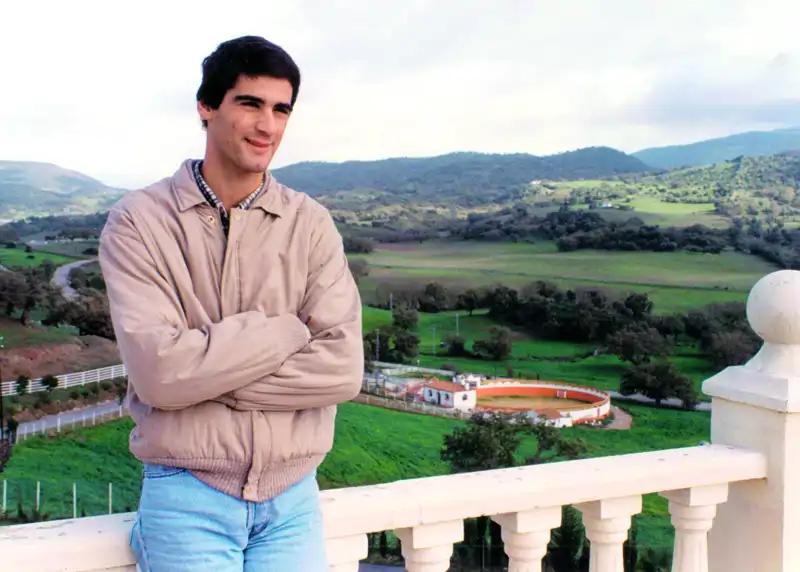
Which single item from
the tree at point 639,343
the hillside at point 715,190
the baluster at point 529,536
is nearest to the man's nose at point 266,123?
the baluster at point 529,536

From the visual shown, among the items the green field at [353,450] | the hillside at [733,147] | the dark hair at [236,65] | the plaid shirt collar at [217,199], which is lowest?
the green field at [353,450]

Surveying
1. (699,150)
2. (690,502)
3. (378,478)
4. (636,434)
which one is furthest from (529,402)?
(690,502)

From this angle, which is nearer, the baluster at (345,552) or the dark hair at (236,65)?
the dark hair at (236,65)

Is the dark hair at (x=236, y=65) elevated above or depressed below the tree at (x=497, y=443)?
above

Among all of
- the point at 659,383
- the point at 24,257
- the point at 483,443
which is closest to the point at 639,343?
the point at 659,383

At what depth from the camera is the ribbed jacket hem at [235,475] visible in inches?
38.1

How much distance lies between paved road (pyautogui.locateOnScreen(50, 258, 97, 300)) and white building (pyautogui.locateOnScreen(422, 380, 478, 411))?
148 inches

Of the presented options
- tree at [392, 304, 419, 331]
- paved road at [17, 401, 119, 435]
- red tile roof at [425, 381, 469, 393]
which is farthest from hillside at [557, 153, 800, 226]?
paved road at [17, 401, 119, 435]

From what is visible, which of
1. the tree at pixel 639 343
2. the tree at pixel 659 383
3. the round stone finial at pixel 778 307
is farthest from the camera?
the tree at pixel 639 343

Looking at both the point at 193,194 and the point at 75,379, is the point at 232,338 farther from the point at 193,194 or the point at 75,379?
the point at 75,379

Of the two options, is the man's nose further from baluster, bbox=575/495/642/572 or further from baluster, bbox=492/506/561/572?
baluster, bbox=575/495/642/572

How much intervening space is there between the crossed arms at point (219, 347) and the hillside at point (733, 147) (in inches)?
378

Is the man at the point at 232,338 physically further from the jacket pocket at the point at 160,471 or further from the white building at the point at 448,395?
the white building at the point at 448,395

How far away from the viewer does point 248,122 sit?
103 centimetres
